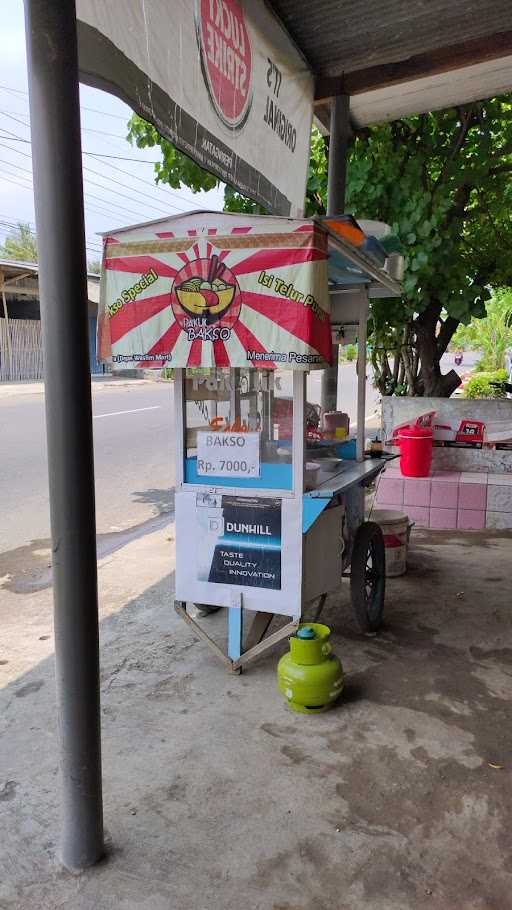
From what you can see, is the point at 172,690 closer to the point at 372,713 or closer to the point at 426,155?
the point at 372,713

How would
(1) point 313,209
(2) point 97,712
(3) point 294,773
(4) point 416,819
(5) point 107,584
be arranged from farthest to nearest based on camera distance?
(1) point 313,209
(5) point 107,584
(3) point 294,773
(4) point 416,819
(2) point 97,712

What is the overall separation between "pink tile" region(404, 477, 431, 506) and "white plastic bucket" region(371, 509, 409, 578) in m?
1.51

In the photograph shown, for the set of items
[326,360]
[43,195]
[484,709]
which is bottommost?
[484,709]

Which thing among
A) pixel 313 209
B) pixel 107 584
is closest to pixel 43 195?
pixel 107 584

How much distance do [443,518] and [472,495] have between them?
0.36 meters

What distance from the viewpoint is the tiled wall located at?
21.1ft

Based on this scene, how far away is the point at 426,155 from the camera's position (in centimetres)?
691

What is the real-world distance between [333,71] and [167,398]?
1326 centimetres

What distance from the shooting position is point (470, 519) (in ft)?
21.4

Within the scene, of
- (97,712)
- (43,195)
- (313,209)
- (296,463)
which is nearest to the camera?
(43,195)

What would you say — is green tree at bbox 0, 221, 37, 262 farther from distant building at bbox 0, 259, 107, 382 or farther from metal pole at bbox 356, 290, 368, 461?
metal pole at bbox 356, 290, 368, 461

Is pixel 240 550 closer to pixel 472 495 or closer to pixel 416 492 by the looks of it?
pixel 416 492

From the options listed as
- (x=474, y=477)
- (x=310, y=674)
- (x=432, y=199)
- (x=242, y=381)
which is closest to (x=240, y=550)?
(x=310, y=674)

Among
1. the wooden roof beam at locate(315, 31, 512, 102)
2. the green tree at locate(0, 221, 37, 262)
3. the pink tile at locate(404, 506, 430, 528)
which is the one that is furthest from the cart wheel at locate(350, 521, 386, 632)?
the green tree at locate(0, 221, 37, 262)
